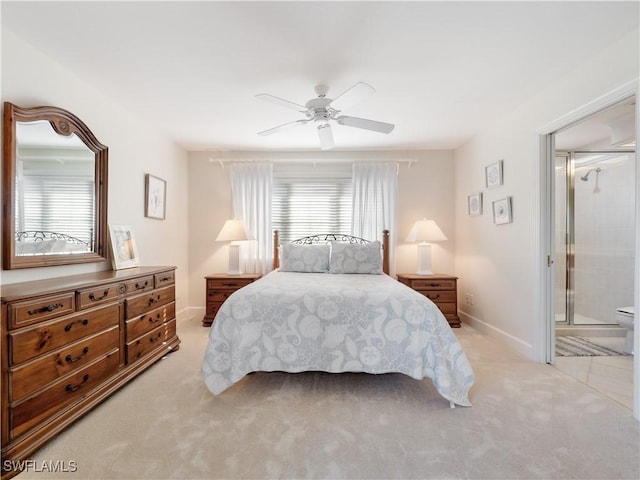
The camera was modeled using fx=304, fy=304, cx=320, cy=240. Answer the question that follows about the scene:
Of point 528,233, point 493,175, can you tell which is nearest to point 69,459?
point 528,233

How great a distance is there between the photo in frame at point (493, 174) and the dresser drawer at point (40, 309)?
13.2ft

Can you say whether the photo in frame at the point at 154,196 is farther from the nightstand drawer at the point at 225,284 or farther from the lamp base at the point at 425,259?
the lamp base at the point at 425,259

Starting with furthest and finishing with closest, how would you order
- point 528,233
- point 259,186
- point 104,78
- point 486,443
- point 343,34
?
point 259,186
point 528,233
point 104,78
point 343,34
point 486,443

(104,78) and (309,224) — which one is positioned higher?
(104,78)

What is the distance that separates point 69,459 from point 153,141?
3.19 m

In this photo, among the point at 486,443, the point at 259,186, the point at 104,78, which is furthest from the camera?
the point at 259,186

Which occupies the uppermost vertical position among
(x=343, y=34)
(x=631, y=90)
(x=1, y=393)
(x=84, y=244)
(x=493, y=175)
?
(x=343, y=34)

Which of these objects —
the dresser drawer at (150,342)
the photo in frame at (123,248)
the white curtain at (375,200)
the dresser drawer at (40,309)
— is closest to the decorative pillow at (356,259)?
the white curtain at (375,200)

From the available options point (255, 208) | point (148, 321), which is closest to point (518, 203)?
point (255, 208)

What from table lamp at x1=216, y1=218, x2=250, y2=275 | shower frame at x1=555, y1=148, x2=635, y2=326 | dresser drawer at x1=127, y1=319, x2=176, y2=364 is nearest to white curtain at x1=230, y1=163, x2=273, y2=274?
table lamp at x1=216, y1=218, x2=250, y2=275

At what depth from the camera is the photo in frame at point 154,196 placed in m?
3.48

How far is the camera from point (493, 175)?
140 inches

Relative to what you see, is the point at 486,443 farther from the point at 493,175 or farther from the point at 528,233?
the point at 493,175

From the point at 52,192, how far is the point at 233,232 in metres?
2.08
